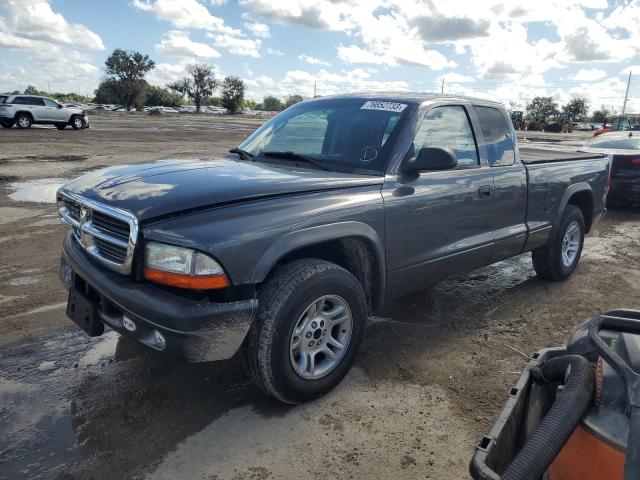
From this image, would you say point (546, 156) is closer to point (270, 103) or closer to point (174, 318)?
point (174, 318)

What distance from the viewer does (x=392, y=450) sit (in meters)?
2.78

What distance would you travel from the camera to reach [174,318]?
8.41 feet

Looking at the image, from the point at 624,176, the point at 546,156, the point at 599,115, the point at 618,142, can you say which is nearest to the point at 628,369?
the point at 546,156

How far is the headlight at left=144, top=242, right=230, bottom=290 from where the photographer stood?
8.48 ft

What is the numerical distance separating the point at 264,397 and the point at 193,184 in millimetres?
1379

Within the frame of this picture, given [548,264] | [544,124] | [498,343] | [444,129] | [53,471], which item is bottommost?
[53,471]

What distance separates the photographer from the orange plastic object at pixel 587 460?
1.62 m

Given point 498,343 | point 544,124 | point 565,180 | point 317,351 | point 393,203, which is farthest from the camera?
point 544,124

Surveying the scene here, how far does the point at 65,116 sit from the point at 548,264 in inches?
1075

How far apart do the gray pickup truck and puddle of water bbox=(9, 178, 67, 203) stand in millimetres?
6169

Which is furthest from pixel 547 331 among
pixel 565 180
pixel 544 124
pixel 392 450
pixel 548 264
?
pixel 544 124

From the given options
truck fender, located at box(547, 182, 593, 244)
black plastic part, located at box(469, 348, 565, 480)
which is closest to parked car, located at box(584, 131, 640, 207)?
truck fender, located at box(547, 182, 593, 244)

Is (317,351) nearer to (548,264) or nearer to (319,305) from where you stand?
(319,305)

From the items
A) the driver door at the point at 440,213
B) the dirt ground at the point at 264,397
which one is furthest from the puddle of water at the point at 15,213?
the driver door at the point at 440,213
